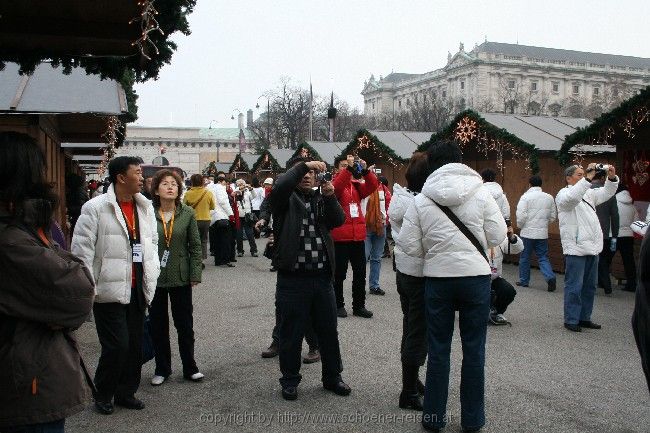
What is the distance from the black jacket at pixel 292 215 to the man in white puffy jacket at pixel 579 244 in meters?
3.61

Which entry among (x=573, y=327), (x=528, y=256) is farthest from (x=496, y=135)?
(x=573, y=327)

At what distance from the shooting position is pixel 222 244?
14.8 metres

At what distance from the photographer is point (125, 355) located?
5.00 metres

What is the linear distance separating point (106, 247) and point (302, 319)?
1710 millimetres

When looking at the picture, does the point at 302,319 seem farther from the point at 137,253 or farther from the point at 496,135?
the point at 496,135

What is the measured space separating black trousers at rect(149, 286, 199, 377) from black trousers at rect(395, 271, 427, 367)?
2.01 m

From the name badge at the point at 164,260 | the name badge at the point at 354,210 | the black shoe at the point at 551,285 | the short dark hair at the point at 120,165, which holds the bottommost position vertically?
the black shoe at the point at 551,285

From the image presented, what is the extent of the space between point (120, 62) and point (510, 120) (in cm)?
1297

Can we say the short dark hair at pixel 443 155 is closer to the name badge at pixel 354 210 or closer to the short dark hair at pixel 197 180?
the name badge at pixel 354 210

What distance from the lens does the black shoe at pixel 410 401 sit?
513cm

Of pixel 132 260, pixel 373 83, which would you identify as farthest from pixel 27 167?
pixel 373 83

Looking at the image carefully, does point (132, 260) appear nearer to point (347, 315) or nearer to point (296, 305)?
point (296, 305)

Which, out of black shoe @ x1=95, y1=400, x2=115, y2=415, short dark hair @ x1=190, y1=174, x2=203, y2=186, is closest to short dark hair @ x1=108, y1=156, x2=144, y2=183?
black shoe @ x1=95, y1=400, x2=115, y2=415

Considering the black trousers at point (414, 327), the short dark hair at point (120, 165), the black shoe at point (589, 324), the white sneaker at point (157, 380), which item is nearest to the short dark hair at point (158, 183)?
the short dark hair at point (120, 165)
